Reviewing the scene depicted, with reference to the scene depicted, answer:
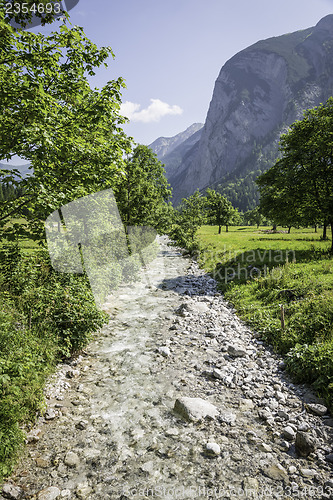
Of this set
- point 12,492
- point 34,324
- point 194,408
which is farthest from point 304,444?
point 34,324

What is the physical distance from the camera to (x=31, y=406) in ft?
18.9

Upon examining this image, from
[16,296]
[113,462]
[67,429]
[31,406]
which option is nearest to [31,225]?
[16,296]

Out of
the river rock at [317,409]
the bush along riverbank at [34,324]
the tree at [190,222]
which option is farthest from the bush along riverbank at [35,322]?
the tree at [190,222]

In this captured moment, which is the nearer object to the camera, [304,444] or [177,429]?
[304,444]

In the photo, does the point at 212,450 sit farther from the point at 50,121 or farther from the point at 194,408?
the point at 50,121

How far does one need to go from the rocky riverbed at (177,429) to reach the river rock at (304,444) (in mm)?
19

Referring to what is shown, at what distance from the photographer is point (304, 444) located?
5.13 m

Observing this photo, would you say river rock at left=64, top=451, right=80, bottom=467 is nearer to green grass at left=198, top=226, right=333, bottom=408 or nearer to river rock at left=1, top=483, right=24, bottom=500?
river rock at left=1, top=483, right=24, bottom=500

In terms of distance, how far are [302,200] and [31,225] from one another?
69.5ft

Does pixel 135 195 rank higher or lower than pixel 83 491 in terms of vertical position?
higher

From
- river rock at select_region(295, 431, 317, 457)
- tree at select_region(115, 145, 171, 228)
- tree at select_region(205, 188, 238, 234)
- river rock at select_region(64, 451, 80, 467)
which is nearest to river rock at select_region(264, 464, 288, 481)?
river rock at select_region(295, 431, 317, 457)

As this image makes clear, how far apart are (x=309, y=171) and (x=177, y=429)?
2137 centimetres

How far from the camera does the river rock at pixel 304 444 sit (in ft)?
16.8

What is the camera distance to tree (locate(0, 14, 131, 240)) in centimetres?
530
